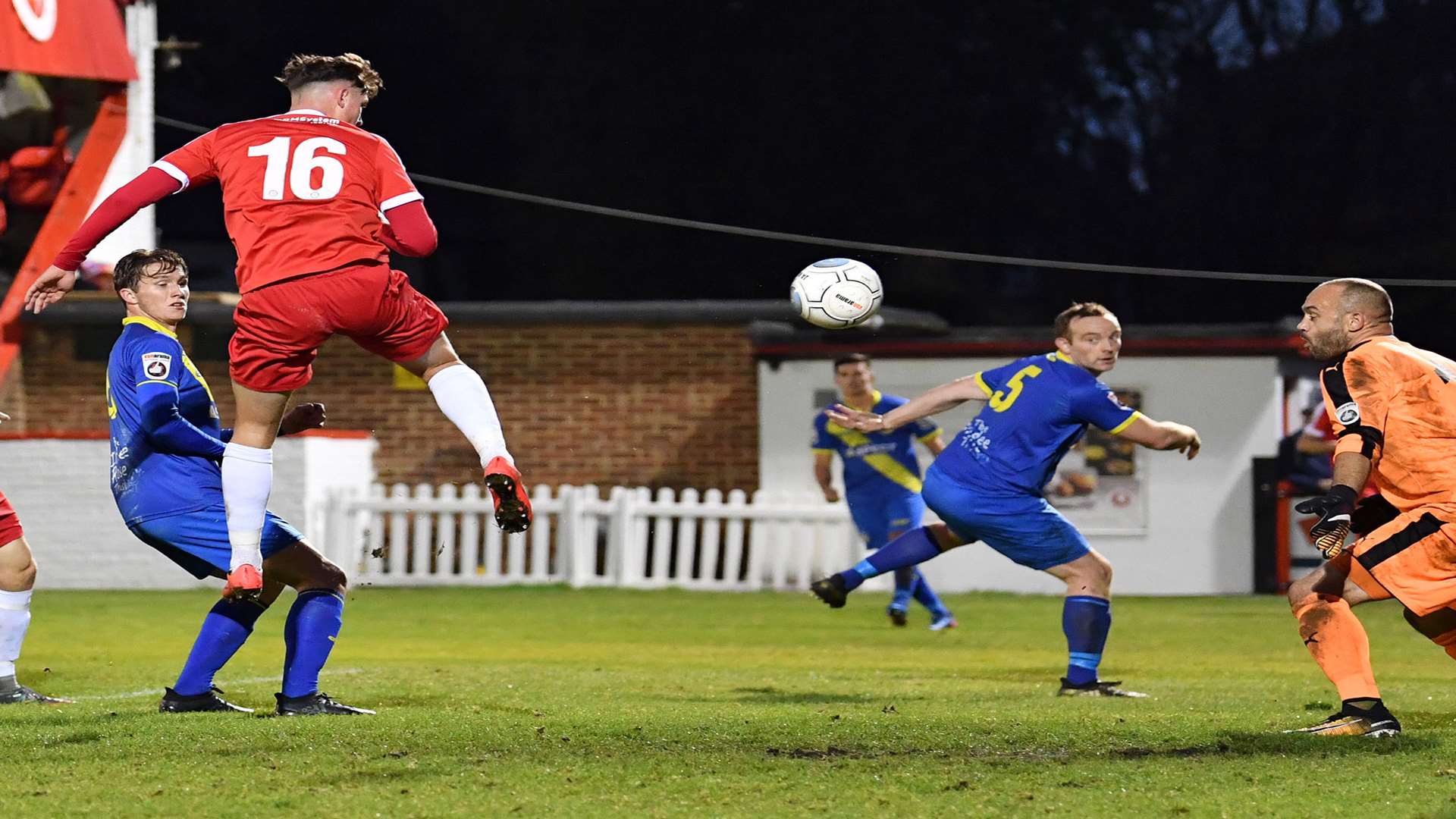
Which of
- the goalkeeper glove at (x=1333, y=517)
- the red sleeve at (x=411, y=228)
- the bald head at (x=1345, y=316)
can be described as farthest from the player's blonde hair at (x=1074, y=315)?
the red sleeve at (x=411, y=228)

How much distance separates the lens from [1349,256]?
27984 mm

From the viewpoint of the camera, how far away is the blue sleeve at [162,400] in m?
6.85

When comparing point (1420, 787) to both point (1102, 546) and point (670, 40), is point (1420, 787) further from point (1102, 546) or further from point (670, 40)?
point (670, 40)

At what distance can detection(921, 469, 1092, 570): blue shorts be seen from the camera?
8711 mm

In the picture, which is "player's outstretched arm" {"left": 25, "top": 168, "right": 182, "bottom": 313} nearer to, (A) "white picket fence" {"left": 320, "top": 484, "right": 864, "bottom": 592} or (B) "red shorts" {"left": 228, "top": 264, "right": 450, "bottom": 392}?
(B) "red shorts" {"left": 228, "top": 264, "right": 450, "bottom": 392}

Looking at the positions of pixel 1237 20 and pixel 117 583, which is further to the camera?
pixel 1237 20

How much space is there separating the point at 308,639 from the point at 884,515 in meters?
7.95

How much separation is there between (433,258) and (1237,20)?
13630 mm

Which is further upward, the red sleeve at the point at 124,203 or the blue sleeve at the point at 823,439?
the red sleeve at the point at 124,203

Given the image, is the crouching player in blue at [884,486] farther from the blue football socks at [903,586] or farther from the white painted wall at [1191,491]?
the white painted wall at [1191,491]

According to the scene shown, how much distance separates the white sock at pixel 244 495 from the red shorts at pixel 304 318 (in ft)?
0.86

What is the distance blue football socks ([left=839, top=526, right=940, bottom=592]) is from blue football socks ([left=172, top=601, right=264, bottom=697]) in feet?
11.2

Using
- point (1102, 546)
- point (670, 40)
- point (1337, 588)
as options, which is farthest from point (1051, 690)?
point (670, 40)

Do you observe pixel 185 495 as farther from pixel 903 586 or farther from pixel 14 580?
pixel 903 586
